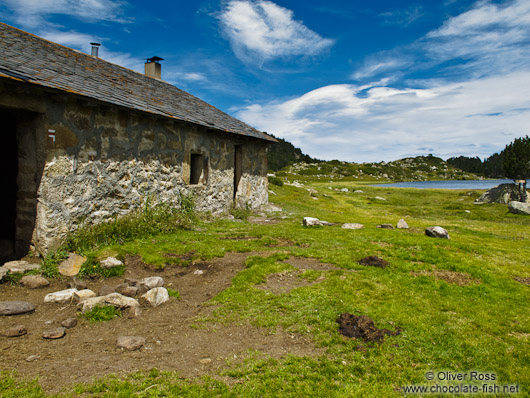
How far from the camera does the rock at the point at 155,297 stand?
6297mm

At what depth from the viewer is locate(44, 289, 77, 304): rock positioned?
6113mm

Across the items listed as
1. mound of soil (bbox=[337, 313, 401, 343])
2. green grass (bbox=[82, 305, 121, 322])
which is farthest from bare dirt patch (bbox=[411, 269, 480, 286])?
green grass (bbox=[82, 305, 121, 322])

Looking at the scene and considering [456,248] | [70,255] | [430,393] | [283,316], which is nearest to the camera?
[430,393]

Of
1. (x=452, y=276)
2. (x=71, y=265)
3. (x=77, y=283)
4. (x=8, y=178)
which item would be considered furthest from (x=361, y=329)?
(x=8, y=178)

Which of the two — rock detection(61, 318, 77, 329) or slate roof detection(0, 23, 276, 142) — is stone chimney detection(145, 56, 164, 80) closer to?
slate roof detection(0, 23, 276, 142)

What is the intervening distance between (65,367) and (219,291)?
3241 millimetres

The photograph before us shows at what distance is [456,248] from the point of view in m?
11.0

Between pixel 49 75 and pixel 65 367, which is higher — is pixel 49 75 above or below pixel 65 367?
above

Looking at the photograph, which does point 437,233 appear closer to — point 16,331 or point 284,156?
point 16,331

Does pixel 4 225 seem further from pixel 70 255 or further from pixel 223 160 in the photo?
pixel 223 160

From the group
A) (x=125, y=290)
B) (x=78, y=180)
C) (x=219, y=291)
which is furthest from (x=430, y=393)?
(x=78, y=180)

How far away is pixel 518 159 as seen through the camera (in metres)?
37.4

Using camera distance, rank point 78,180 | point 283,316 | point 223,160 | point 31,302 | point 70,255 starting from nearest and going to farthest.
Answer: point 283,316 < point 31,302 < point 70,255 < point 78,180 < point 223,160

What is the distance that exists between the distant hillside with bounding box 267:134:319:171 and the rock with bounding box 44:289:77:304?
360ft
